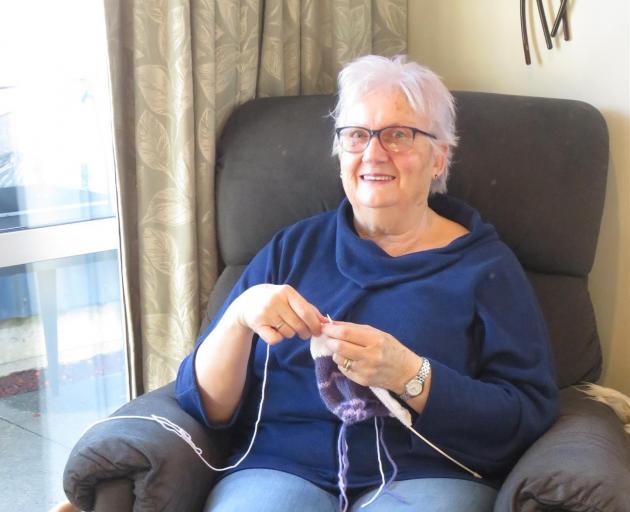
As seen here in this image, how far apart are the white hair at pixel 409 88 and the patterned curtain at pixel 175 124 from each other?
1.29 feet

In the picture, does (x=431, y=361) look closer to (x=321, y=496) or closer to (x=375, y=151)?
(x=321, y=496)

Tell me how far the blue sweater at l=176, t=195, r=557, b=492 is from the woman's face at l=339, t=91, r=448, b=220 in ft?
0.31

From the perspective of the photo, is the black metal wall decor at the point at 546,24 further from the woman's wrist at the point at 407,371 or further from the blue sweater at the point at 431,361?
the woman's wrist at the point at 407,371

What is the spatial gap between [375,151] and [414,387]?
46 cm

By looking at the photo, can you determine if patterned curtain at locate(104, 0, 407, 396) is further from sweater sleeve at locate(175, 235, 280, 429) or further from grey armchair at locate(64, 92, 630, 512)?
sweater sleeve at locate(175, 235, 280, 429)

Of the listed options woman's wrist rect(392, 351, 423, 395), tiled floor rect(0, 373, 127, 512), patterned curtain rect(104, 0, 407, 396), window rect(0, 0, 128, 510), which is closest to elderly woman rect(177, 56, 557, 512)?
woman's wrist rect(392, 351, 423, 395)

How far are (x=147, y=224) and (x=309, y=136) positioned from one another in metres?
0.43

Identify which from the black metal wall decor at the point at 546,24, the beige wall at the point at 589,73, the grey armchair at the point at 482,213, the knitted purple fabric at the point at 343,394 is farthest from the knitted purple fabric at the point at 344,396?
the black metal wall decor at the point at 546,24

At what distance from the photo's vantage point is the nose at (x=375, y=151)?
1.56 metres

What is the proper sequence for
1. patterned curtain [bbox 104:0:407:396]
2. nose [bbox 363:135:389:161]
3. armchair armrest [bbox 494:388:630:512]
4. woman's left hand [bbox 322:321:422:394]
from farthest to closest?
patterned curtain [bbox 104:0:407:396] < nose [bbox 363:135:389:161] < woman's left hand [bbox 322:321:422:394] < armchair armrest [bbox 494:388:630:512]

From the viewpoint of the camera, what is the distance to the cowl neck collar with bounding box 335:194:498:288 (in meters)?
1.57

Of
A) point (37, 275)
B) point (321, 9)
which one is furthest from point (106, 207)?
point (321, 9)

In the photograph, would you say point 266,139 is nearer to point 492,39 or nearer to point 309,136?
point 309,136

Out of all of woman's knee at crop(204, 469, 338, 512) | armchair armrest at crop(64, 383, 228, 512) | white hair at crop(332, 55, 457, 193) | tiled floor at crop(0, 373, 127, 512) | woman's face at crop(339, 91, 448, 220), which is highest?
white hair at crop(332, 55, 457, 193)
